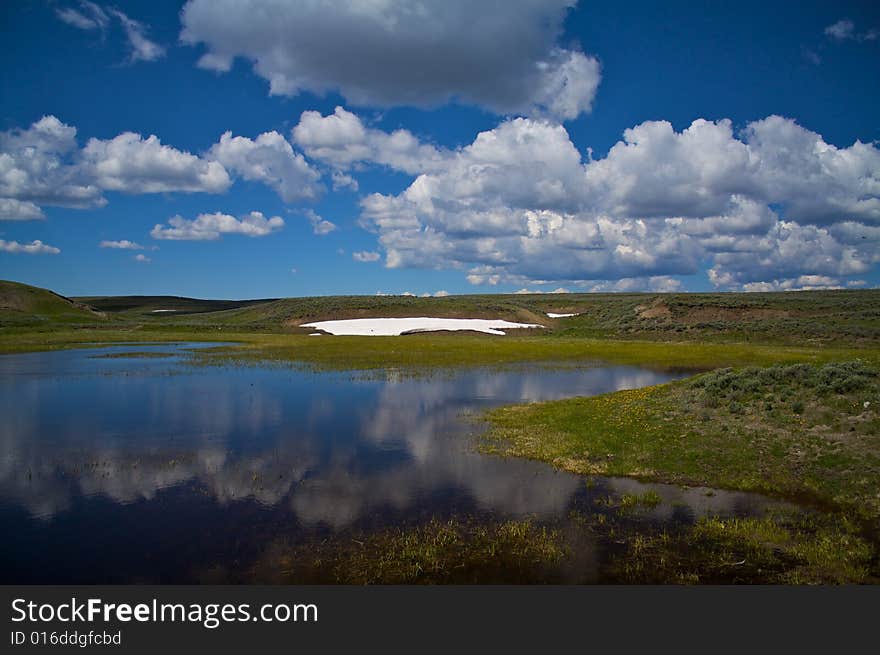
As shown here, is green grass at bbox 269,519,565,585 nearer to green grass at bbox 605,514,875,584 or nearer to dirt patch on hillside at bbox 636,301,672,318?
green grass at bbox 605,514,875,584

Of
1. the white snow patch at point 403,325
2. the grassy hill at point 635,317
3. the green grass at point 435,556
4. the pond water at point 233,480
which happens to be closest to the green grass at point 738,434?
the pond water at point 233,480

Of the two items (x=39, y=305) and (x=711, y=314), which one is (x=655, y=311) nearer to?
(x=711, y=314)

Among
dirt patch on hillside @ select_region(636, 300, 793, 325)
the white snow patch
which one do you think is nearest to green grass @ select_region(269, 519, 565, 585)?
the white snow patch

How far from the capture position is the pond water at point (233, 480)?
10.9m

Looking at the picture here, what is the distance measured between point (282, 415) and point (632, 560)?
57.5 ft

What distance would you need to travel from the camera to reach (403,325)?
293 ft

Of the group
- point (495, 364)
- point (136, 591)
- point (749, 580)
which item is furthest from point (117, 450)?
point (495, 364)

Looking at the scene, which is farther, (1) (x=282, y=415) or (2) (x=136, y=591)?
(1) (x=282, y=415)

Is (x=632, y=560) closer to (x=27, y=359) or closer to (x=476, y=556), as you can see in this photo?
(x=476, y=556)

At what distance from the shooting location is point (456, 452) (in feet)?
60.0

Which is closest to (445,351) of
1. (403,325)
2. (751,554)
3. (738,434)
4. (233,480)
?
(403,325)

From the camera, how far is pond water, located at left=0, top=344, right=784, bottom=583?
10.9m

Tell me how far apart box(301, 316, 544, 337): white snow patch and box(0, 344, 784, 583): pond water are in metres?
53.2

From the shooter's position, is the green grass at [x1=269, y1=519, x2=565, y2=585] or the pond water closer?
the green grass at [x1=269, y1=519, x2=565, y2=585]
